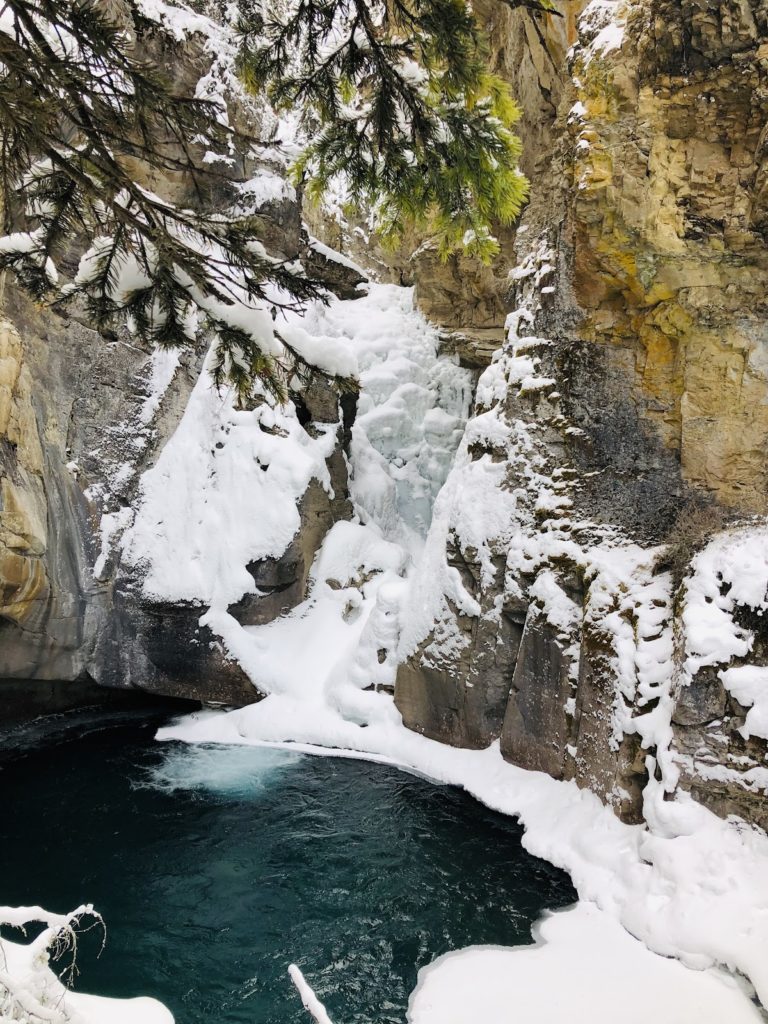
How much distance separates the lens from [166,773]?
31.1 ft

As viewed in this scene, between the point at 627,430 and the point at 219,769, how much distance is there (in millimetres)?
7564

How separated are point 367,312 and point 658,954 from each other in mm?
14102

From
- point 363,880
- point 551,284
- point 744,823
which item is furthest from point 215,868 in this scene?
A: point 551,284

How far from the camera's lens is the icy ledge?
5.25 metres

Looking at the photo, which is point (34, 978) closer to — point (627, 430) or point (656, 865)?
point (656, 865)

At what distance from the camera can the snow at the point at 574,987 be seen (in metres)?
4.84

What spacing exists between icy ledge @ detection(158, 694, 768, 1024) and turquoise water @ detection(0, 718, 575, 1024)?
1.06 feet

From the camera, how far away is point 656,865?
6148 mm

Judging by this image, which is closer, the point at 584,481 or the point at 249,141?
the point at 249,141

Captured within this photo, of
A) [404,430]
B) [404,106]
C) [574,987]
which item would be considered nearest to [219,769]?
[574,987]

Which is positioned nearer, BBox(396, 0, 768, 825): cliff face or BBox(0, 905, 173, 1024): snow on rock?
BBox(0, 905, 173, 1024): snow on rock

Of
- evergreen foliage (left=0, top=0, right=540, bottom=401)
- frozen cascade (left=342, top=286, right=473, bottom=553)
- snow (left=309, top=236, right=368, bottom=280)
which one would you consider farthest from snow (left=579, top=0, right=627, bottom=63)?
snow (left=309, top=236, right=368, bottom=280)

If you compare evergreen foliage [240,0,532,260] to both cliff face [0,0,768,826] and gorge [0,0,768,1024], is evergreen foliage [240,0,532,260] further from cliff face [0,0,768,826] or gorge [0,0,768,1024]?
cliff face [0,0,768,826]

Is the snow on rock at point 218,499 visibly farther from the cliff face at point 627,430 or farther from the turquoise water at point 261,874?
the cliff face at point 627,430
